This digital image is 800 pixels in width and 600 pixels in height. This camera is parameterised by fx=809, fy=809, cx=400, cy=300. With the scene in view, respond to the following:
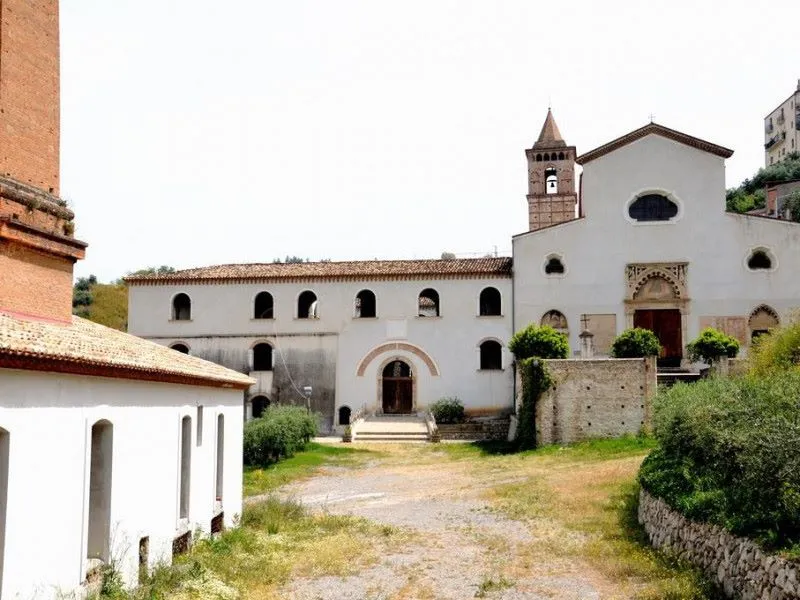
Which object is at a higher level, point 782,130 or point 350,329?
point 782,130

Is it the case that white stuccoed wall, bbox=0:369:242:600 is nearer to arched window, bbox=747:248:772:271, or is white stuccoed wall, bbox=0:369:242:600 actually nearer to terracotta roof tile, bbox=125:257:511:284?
terracotta roof tile, bbox=125:257:511:284

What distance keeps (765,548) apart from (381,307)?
2863 cm

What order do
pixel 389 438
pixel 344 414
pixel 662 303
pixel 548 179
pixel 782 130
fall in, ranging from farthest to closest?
pixel 782 130
pixel 548 179
pixel 344 414
pixel 662 303
pixel 389 438

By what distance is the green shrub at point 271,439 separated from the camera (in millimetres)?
26734

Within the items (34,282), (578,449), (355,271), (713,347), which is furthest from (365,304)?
(34,282)

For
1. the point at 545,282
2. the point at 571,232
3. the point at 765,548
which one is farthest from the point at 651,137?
the point at 765,548

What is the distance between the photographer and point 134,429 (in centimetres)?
1114

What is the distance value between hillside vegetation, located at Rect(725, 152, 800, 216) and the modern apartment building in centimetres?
357

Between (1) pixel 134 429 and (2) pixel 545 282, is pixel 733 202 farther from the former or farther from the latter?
(1) pixel 134 429

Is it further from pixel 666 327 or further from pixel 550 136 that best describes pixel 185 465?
pixel 550 136

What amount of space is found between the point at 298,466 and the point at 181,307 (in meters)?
14.9

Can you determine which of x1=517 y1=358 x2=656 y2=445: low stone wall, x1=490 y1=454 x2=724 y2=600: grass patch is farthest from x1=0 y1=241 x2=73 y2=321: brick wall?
x1=517 y1=358 x2=656 y2=445: low stone wall

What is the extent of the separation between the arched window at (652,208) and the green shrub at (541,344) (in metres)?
8.39

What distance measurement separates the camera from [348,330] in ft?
122
